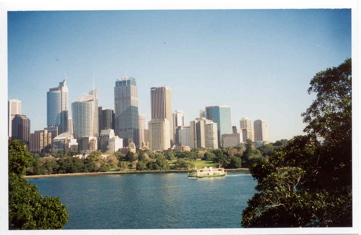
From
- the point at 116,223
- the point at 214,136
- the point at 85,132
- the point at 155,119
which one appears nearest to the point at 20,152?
the point at 85,132

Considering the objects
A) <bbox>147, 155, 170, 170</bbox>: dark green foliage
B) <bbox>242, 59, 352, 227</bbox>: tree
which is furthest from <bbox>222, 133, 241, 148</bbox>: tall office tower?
<bbox>242, 59, 352, 227</bbox>: tree

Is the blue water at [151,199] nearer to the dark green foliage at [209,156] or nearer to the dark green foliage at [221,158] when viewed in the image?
the dark green foliage at [221,158]

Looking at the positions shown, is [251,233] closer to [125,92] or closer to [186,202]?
[186,202]

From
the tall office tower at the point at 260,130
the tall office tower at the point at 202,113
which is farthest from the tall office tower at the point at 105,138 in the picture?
the tall office tower at the point at 260,130

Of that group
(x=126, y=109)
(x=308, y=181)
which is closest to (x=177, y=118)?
(x=126, y=109)

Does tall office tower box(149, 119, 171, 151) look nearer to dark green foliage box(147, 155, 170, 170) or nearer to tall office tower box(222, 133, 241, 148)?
dark green foliage box(147, 155, 170, 170)

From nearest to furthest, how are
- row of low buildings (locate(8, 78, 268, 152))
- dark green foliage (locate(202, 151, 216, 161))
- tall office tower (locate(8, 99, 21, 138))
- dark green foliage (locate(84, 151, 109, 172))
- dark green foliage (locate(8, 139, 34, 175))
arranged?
1. dark green foliage (locate(8, 139, 34, 175))
2. tall office tower (locate(8, 99, 21, 138))
3. row of low buildings (locate(8, 78, 268, 152))
4. dark green foliage (locate(84, 151, 109, 172))
5. dark green foliage (locate(202, 151, 216, 161))
